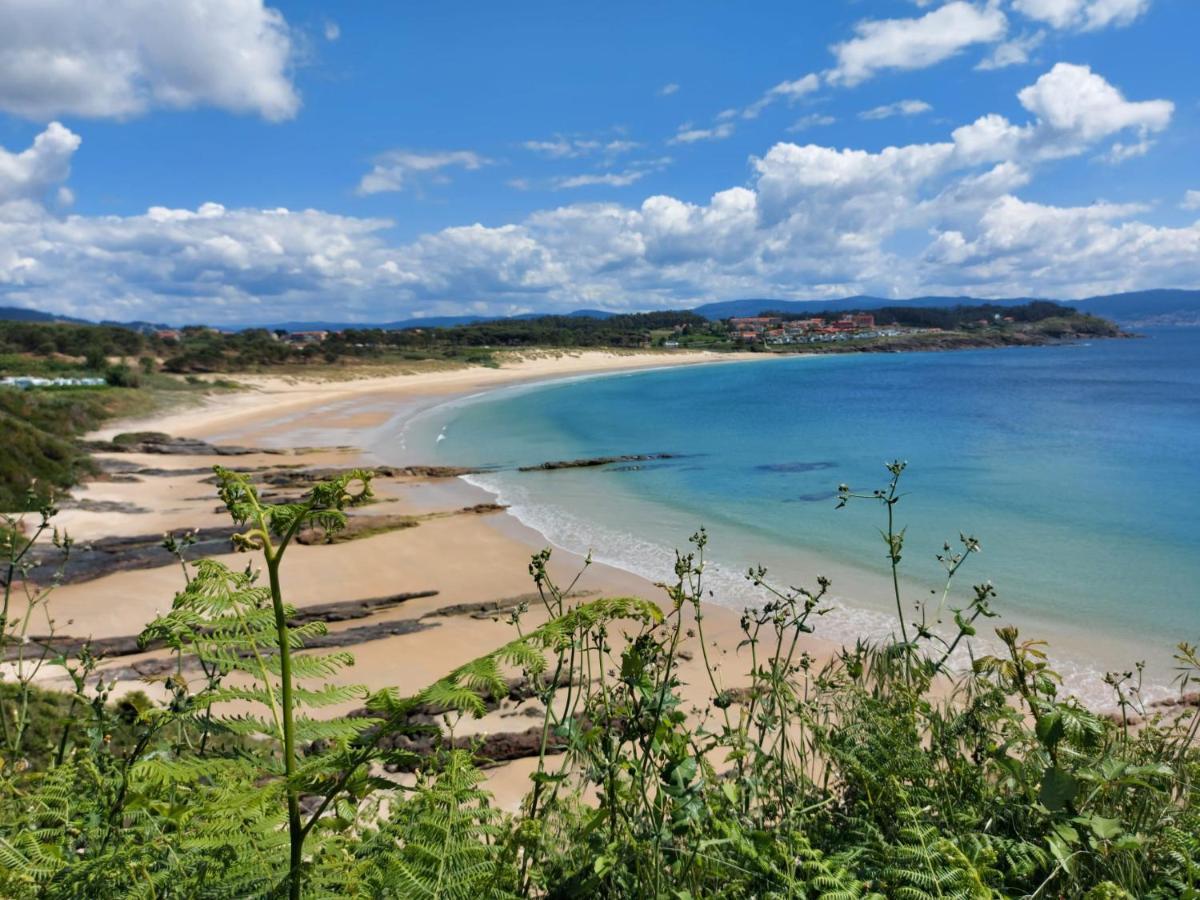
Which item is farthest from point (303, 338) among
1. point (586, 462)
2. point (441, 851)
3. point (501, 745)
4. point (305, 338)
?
point (441, 851)

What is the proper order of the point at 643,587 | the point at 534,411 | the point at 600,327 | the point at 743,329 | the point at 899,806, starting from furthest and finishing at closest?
the point at 743,329
the point at 600,327
the point at 534,411
the point at 643,587
the point at 899,806

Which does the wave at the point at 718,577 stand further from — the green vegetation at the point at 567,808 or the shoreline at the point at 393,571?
the green vegetation at the point at 567,808

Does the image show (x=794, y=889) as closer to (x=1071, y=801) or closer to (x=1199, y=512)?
(x=1071, y=801)

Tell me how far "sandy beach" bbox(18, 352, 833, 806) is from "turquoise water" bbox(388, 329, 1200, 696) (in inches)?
73.0

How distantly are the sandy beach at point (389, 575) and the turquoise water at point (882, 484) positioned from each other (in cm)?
186

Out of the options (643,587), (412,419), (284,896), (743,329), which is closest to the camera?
(284,896)

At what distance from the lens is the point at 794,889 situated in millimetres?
1764

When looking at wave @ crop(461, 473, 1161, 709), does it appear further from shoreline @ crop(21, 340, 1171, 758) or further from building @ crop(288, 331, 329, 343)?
building @ crop(288, 331, 329, 343)

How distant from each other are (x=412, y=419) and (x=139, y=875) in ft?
150

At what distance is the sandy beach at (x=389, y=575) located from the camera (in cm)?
1016

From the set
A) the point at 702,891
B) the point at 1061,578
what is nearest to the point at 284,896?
the point at 702,891

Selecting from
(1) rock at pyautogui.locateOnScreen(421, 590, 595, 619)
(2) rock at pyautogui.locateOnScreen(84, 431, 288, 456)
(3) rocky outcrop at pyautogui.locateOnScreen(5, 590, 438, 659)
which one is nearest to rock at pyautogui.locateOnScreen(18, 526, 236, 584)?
(3) rocky outcrop at pyautogui.locateOnScreen(5, 590, 438, 659)

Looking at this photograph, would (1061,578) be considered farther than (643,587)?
Yes

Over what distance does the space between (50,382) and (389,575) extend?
46582mm
